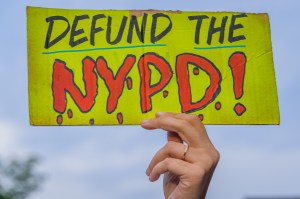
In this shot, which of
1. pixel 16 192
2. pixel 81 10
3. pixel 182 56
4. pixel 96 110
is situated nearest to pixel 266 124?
pixel 182 56

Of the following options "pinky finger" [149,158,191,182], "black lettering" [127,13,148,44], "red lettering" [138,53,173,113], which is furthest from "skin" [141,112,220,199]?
"black lettering" [127,13,148,44]

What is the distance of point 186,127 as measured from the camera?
2848 mm

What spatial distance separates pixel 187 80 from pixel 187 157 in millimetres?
482

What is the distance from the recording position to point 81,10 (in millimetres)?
3229

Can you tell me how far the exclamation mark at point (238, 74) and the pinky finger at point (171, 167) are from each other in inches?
18.8

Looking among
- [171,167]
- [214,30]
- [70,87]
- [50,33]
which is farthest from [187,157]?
[50,33]

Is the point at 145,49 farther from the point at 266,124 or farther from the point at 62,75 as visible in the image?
the point at 266,124

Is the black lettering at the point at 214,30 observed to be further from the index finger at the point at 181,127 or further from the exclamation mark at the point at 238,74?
the index finger at the point at 181,127

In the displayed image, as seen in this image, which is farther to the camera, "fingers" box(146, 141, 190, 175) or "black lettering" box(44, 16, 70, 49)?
"black lettering" box(44, 16, 70, 49)

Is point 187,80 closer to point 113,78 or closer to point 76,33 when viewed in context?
point 113,78

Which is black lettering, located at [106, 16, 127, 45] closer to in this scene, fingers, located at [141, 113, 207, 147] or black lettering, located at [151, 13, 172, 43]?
black lettering, located at [151, 13, 172, 43]

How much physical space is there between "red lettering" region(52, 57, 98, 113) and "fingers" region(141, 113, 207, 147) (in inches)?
14.0

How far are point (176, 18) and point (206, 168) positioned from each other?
78cm

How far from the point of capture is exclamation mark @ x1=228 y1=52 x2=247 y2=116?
126 inches
